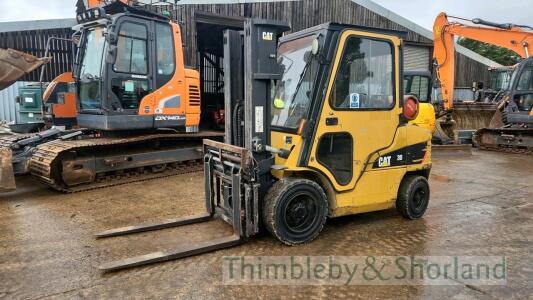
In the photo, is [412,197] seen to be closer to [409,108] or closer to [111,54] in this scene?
[409,108]

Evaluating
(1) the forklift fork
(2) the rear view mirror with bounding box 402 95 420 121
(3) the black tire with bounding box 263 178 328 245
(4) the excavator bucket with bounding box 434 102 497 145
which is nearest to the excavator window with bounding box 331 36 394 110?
(2) the rear view mirror with bounding box 402 95 420 121

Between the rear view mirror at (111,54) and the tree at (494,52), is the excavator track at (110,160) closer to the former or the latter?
the rear view mirror at (111,54)

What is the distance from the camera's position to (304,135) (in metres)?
4.22

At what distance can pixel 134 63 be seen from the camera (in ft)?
24.5

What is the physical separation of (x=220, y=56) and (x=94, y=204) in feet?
22.7

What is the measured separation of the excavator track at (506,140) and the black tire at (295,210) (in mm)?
9910

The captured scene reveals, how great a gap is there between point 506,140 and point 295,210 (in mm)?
10510

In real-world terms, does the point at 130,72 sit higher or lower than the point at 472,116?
higher

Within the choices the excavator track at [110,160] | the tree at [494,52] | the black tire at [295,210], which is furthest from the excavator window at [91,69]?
the tree at [494,52]

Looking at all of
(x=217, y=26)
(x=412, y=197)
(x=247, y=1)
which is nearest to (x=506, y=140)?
(x=412, y=197)

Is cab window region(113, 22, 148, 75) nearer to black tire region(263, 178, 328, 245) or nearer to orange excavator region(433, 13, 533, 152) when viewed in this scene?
black tire region(263, 178, 328, 245)

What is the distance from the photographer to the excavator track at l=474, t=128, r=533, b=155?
1171 centimetres

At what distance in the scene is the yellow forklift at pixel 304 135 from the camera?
4.17m

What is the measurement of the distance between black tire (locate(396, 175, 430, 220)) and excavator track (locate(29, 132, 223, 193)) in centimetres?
462
